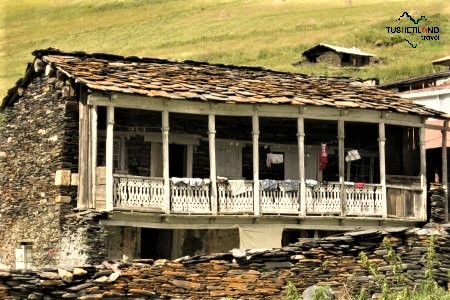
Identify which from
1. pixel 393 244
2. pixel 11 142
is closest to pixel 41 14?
pixel 11 142

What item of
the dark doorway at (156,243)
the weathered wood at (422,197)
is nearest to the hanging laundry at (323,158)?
the weathered wood at (422,197)

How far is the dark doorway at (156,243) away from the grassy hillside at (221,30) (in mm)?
33312

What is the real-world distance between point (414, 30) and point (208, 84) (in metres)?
55.2

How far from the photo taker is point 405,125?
97.4 ft

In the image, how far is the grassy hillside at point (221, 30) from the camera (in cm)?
7244

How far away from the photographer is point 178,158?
2911cm

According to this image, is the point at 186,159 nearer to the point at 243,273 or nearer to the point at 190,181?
the point at 190,181

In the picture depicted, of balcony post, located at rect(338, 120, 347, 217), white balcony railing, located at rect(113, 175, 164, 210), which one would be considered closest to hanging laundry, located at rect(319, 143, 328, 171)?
balcony post, located at rect(338, 120, 347, 217)

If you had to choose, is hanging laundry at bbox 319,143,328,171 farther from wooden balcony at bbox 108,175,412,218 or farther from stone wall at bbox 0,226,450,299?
stone wall at bbox 0,226,450,299

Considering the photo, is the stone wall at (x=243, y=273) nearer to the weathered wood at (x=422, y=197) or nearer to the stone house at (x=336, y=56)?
the weathered wood at (x=422, y=197)

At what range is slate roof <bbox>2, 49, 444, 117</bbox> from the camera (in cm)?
2605

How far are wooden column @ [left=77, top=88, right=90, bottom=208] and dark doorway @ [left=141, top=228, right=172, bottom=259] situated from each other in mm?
2191

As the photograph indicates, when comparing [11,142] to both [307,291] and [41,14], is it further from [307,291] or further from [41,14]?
[41,14]

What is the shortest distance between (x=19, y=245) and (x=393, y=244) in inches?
478
